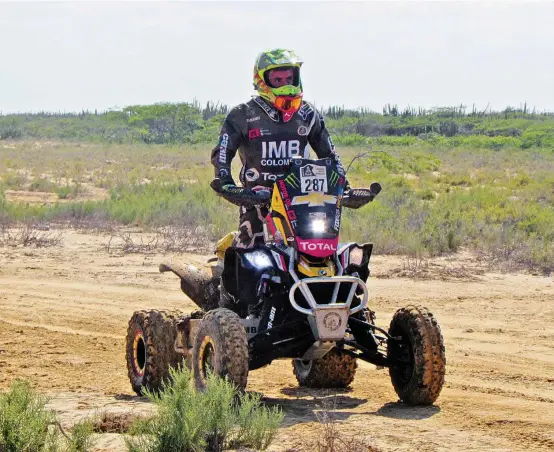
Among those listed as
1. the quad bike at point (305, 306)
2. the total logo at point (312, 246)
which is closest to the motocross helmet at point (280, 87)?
the quad bike at point (305, 306)

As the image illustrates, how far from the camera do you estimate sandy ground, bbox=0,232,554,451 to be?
7.26 metres

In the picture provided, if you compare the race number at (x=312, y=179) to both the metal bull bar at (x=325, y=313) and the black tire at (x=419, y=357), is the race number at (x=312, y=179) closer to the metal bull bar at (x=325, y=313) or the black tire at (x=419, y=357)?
the metal bull bar at (x=325, y=313)

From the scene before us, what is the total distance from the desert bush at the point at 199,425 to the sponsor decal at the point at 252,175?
2220 mm

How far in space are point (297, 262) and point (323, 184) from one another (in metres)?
0.61

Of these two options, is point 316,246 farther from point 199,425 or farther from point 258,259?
point 199,425

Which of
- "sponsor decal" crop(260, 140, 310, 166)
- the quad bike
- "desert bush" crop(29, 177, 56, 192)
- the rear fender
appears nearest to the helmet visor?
"sponsor decal" crop(260, 140, 310, 166)

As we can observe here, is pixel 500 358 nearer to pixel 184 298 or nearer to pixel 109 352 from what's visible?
pixel 109 352

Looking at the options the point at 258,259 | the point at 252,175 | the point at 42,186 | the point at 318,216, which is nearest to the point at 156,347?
the point at 258,259

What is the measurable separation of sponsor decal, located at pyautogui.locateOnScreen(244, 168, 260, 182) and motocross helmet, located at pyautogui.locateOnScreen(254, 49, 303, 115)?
0.52 m

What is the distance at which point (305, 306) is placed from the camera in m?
7.69

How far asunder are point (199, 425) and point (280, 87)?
10.3 ft

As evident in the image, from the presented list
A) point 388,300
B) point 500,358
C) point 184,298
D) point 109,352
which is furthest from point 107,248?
point 500,358

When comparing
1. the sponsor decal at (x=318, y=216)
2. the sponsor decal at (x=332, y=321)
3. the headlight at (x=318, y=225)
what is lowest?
the sponsor decal at (x=332, y=321)

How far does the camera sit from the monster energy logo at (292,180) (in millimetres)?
7816
